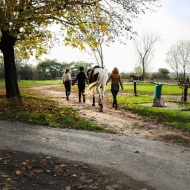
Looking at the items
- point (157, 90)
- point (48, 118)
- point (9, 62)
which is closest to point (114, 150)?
point (48, 118)

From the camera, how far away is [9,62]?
15.2m

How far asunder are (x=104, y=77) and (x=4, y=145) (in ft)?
23.7

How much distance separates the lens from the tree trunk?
587 inches

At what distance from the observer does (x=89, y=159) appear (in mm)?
6129

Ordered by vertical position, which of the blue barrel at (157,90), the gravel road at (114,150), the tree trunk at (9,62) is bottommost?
the gravel road at (114,150)

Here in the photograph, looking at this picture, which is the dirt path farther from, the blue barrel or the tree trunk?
the tree trunk

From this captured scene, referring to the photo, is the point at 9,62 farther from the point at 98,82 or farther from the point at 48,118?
the point at 48,118

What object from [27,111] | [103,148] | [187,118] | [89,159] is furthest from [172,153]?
[27,111]

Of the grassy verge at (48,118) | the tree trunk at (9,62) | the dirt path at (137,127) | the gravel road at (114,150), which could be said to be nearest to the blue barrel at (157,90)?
the dirt path at (137,127)

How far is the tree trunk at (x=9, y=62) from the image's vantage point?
14.9 meters

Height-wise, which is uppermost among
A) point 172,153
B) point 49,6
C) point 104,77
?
point 49,6

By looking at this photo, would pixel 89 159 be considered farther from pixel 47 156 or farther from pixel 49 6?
pixel 49 6

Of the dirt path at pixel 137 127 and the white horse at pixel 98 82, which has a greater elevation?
the white horse at pixel 98 82

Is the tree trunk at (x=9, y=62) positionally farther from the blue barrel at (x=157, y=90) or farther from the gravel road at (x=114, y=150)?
the blue barrel at (x=157, y=90)
